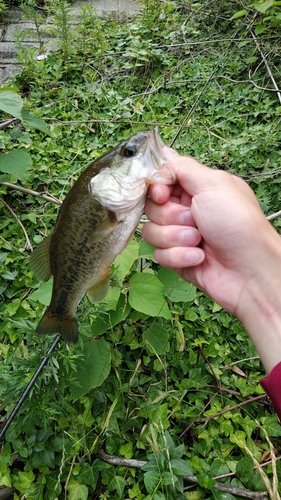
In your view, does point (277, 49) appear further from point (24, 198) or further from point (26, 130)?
point (24, 198)

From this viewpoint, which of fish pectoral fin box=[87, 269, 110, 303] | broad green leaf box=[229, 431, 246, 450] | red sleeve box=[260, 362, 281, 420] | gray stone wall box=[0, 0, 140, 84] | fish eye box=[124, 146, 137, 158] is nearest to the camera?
red sleeve box=[260, 362, 281, 420]

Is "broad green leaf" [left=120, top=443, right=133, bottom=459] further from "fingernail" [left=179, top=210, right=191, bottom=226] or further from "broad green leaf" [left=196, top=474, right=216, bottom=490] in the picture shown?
"fingernail" [left=179, top=210, right=191, bottom=226]

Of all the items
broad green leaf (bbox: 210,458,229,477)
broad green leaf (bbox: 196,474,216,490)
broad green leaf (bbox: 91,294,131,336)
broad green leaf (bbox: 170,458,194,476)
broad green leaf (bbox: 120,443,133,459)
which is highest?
broad green leaf (bbox: 91,294,131,336)

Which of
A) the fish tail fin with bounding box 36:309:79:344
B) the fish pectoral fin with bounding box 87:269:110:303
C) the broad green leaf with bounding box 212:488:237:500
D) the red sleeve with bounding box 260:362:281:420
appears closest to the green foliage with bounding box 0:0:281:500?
the broad green leaf with bounding box 212:488:237:500

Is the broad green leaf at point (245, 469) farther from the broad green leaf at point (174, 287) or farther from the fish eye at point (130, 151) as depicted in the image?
the fish eye at point (130, 151)

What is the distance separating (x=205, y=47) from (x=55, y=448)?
14.9ft

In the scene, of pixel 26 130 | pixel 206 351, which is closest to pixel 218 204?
pixel 206 351

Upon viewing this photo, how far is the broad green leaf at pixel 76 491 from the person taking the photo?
1.78 m

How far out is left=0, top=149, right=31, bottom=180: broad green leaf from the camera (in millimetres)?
2738

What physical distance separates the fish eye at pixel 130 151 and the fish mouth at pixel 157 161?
0.05 m

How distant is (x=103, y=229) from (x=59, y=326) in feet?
1.46

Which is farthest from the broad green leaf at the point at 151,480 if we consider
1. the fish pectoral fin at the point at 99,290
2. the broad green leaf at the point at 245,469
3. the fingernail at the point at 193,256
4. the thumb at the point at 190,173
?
the thumb at the point at 190,173

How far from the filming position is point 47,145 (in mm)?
3539

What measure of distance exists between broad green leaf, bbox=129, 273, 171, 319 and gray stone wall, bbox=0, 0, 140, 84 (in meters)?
3.46
